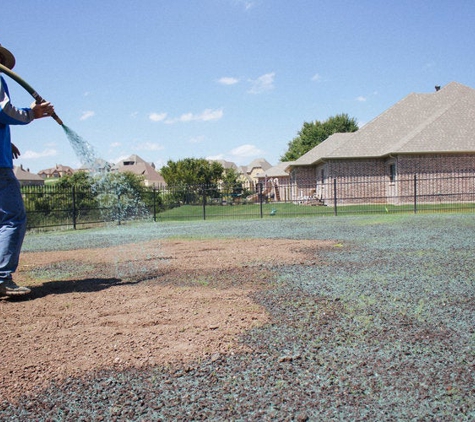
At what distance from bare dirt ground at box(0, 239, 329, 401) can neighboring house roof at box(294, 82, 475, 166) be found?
20.2 metres

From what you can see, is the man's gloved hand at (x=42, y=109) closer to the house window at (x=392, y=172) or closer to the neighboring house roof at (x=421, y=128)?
the neighboring house roof at (x=421, y=128)

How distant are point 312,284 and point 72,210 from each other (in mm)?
14436

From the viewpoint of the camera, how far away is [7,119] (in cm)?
436

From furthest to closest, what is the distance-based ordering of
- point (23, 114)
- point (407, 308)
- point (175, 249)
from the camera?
point (175, 249), point (23, 114), point (407, 308)

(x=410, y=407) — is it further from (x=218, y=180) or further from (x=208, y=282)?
(x=218, y=180)

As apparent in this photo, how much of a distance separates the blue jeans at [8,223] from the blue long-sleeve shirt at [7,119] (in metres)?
0.14

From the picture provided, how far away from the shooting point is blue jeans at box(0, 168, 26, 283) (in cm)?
449

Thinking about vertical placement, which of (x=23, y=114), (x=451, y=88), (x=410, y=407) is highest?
(x=451, y=88)

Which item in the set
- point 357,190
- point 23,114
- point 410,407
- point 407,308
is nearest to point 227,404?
point 410,407

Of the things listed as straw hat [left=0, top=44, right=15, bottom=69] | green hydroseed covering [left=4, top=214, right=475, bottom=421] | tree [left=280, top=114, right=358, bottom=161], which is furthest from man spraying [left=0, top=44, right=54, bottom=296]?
tree [left=280, top=114, right=358, bottom=161]

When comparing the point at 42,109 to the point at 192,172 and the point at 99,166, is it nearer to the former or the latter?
the point at 99,166

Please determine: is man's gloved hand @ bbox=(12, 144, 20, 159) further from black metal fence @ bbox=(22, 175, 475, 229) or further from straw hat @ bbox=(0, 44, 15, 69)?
black metal fence @ bbox=(22, 175, 475, 229)

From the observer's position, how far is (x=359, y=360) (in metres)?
2.80

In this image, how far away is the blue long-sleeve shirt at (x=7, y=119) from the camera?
14.1 ft
